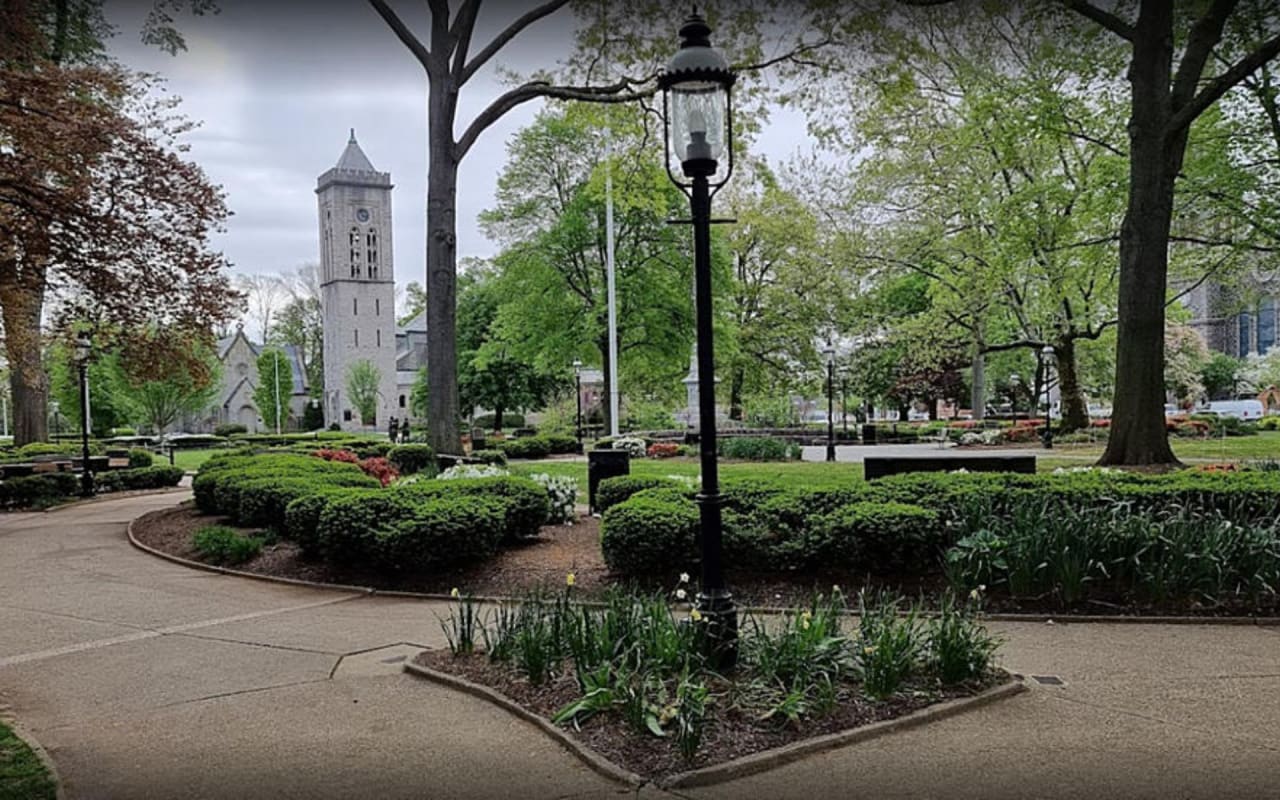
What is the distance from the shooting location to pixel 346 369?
205 ft

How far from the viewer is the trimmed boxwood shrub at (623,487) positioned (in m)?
9.54

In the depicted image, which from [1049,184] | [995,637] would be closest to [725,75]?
[995,637]

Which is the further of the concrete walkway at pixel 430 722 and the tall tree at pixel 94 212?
the tall tree at pixel 94 212

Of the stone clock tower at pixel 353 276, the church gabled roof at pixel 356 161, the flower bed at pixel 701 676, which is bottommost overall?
the flower bed at pixel 701 676

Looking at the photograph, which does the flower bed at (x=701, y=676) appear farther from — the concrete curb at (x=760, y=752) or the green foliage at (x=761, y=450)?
the green foliage at (x=761, y=450)

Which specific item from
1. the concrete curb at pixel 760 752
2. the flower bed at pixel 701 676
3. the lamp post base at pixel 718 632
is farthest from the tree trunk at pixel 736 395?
the lamp post base at pixel 718 632

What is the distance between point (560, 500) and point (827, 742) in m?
7.46

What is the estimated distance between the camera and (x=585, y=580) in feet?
25.4

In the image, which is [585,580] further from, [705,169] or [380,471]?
[380,471]

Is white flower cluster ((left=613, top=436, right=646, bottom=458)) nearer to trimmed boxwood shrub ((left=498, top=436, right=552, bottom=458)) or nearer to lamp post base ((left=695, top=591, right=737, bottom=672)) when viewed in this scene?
trimmed boxwood shrub ((left=498, top=436, right=552, bottom=458))

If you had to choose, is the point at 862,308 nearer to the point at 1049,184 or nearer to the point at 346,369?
the point at 1049,184

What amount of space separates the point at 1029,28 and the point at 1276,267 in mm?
11415

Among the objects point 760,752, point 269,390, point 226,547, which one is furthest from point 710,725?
point 269,390

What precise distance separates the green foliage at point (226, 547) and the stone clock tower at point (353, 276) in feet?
185
